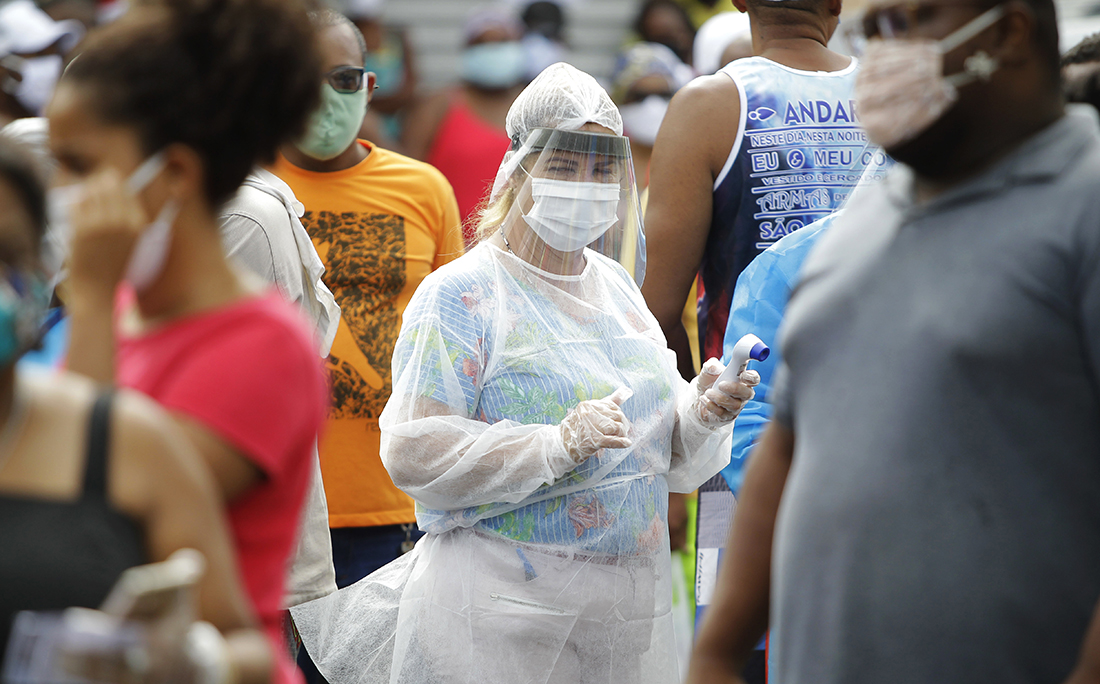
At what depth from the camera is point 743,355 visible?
2805 mm

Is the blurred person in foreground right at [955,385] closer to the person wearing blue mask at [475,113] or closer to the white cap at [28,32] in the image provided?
the white cap at [28,32]

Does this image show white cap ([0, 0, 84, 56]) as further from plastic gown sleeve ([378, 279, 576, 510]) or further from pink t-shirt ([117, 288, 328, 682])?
pink t-shirt ([117, 288, 328, 682])

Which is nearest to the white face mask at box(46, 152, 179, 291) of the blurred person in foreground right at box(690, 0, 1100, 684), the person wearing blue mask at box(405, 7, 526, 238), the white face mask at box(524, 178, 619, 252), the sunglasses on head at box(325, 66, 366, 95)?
the blurred person in foreground right at box(690, 0, 1100, 684)

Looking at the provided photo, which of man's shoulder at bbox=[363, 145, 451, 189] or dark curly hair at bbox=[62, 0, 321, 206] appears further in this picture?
man's shoulder at bbox=[363, 145, 451, 189]

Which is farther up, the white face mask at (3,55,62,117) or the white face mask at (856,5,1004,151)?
the white face mask at (3,55,62,117)

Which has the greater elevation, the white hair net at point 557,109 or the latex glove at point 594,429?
the white hair net at point 557,109

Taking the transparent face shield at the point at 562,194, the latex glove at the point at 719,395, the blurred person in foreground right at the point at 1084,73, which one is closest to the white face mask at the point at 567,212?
the transparent face shield at the point at 562,194

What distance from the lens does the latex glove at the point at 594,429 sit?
2.71 metres

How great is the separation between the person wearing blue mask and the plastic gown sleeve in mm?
3350

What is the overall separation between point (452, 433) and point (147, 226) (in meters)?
1.39

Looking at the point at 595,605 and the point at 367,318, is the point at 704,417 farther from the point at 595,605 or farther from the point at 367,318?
the point at 367,318

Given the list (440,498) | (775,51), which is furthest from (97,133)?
(775,51)

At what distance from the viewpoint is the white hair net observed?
3135mm

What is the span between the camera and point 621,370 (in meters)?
3.00
